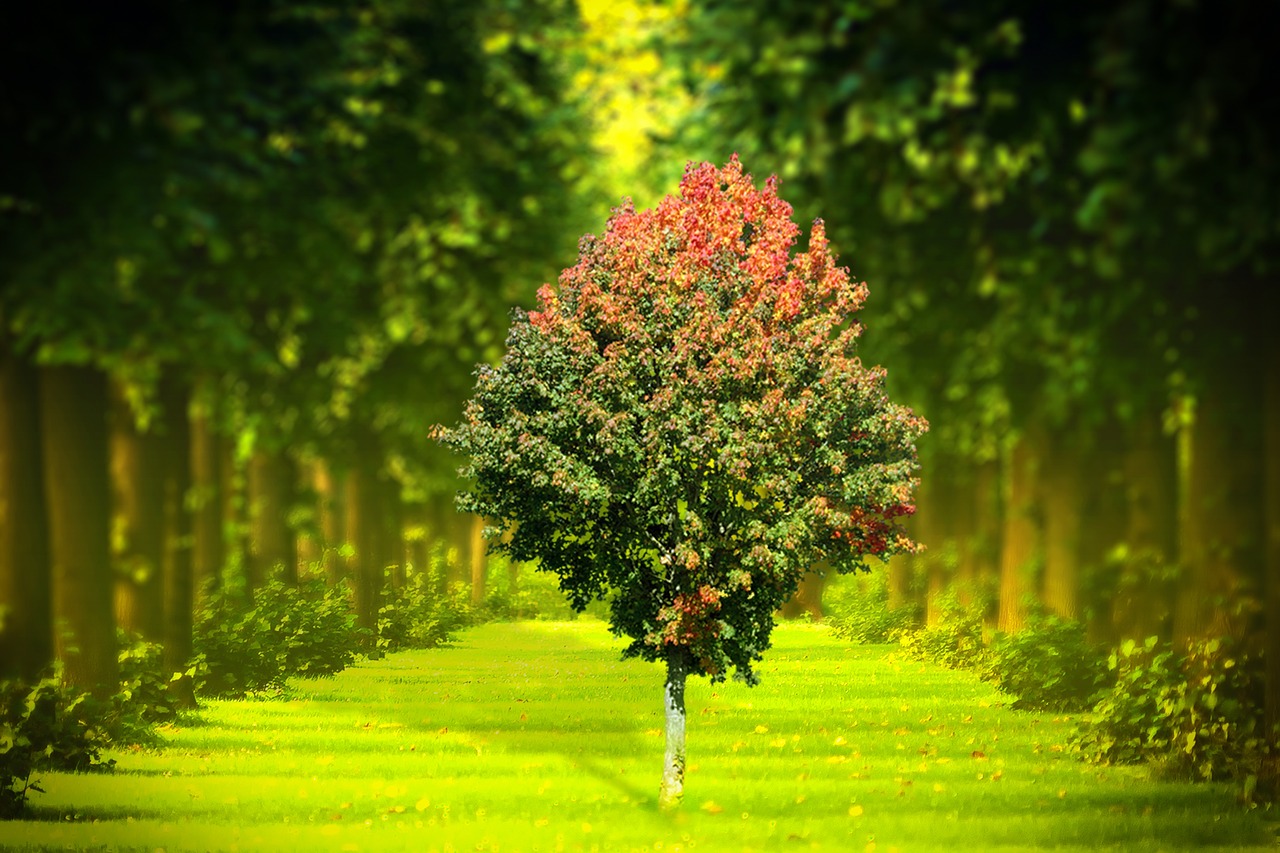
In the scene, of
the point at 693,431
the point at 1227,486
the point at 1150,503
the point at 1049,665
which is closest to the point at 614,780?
the point at 693,431

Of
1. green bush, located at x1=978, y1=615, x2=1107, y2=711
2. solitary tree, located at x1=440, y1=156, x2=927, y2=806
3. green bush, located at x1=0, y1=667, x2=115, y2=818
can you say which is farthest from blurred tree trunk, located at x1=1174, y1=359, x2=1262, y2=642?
green bush, located at x1=0, y1=667, x2=115, y2=818

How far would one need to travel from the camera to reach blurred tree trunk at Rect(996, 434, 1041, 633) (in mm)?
11969

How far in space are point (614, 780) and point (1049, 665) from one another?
8728mm

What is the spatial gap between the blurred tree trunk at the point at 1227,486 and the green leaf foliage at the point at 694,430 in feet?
12.1

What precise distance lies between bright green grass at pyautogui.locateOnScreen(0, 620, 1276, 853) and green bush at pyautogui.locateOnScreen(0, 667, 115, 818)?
38cm

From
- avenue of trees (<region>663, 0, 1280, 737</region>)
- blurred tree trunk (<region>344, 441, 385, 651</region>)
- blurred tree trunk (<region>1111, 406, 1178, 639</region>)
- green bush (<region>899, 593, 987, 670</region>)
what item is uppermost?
avenue of trees (<region>663, 0, 1280, 737</region>)

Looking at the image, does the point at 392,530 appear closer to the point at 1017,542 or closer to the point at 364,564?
the point at 1017,542

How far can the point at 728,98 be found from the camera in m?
9.05

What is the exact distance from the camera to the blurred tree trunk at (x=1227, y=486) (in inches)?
411

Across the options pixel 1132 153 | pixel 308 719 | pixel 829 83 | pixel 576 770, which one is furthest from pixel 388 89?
pixel 308 719

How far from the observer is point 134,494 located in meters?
11.1

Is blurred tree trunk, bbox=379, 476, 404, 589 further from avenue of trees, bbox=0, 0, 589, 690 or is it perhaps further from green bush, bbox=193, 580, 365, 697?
green bush, bbox=193, 580, 365, 697

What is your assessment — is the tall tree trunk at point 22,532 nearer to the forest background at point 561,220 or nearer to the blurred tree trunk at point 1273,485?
the forest background at point 561,220

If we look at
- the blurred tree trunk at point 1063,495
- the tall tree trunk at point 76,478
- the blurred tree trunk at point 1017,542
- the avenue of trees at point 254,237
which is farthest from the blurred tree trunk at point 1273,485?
the tall tree trunk at point 76,478
